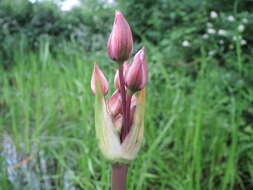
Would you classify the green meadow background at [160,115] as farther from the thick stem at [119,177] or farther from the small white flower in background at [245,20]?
the thick stem at [119,177]

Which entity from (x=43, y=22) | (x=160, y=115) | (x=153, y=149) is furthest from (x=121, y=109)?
(x=43, y=22)

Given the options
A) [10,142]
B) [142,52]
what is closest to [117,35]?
[142,52]

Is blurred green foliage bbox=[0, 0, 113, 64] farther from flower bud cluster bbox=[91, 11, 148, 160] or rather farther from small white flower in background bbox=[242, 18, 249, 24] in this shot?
flower bud cluster bbox=[91, 11, 148, 160]

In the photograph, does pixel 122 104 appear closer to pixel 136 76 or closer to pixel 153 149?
pixel 136 76

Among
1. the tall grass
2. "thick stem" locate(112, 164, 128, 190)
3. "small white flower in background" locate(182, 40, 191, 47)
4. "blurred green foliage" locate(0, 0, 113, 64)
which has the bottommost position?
"blurred green foliage" locate(0, 0, 113, 64)

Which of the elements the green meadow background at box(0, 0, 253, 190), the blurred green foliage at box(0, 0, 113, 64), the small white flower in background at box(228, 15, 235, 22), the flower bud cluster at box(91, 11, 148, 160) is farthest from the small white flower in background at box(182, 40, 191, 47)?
the flower bud cluster at box(91, 11, 148, 160)

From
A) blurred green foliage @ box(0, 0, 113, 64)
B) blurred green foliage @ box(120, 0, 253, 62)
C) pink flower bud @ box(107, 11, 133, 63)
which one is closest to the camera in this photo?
pink flower bud @ box(107, 11, 133, 63)

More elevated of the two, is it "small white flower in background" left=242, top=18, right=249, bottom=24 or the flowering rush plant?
the flowering rush plant

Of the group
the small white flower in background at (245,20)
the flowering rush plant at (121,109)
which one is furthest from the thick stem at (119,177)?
the small white flower in background at (245,20)
